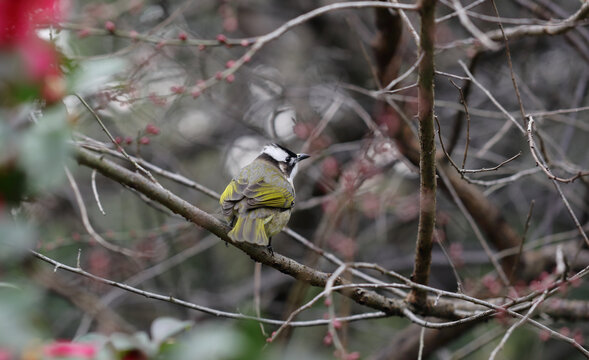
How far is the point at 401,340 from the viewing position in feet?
16.8

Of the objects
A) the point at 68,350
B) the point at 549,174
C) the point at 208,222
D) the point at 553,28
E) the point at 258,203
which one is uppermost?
the point at 553,28

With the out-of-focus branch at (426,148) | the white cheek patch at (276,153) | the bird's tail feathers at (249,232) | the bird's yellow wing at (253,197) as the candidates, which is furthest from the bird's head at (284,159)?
the out-of-focus branch at (426,148)

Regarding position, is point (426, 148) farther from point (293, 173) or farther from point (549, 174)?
point (293, 173)

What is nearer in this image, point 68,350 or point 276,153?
point 68,350

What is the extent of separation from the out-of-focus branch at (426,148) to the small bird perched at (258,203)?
85 cm

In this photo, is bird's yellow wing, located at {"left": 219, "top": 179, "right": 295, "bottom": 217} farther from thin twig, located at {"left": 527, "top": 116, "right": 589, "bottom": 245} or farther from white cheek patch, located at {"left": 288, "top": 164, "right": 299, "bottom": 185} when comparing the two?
thin twig, located at {"left": 527, "top": 116, "right": 589, "bottom": 245}

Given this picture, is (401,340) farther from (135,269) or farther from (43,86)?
(43,86)

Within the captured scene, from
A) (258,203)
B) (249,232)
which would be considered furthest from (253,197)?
(249,232)

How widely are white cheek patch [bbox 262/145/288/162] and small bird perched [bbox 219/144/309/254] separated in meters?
0.33

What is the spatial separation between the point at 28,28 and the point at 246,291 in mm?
5434

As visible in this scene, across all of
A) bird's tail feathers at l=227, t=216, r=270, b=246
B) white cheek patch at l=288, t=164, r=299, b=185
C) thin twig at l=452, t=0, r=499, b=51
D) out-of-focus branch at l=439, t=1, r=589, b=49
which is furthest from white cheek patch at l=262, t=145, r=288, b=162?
thin twig at l=452, t=0, r=499, b=51

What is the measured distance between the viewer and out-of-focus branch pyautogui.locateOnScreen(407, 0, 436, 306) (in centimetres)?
203

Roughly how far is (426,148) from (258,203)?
5.35ft

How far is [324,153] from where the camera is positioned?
15.9 ft
